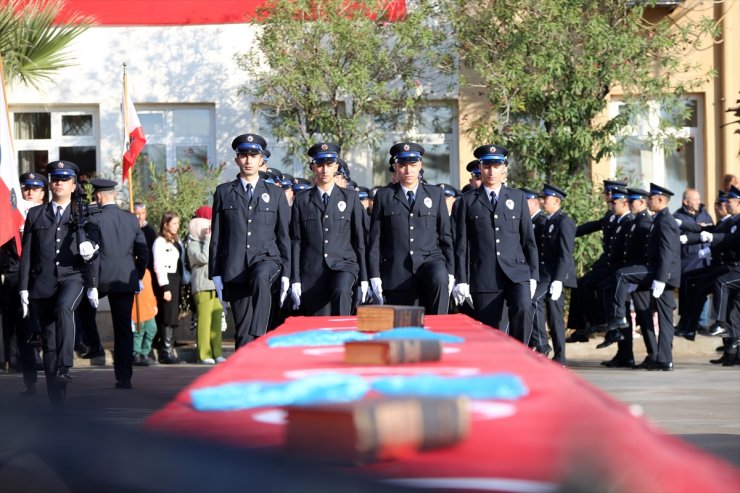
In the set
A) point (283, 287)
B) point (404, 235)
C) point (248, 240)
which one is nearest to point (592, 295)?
point (404, 235)

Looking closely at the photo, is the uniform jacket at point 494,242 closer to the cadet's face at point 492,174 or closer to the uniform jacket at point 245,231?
the cadet's face at point 492,174

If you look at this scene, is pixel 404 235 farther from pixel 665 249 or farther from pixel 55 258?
pixel 665 249

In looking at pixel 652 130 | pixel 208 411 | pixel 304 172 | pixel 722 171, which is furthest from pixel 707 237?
pixel 208 411

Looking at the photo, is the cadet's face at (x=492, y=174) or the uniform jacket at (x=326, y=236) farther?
the cadet's face at (x=492, y=174)

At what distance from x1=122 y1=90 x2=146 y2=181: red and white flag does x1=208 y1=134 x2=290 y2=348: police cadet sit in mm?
5716

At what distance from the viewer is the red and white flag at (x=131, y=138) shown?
53.3 ft

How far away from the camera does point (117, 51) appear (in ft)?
65.0

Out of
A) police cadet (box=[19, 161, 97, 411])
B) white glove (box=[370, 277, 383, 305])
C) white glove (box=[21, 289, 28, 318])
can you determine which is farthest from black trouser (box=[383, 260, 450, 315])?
white glove (box=[21, 289, 28, 318])

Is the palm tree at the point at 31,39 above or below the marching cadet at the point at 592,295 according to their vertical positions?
above

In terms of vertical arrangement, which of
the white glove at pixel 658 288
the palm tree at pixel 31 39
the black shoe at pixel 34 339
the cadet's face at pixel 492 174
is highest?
the palm tree at pixel 31 39

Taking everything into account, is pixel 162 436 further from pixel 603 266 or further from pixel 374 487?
pixel 603 266

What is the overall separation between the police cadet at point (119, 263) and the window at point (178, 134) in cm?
794

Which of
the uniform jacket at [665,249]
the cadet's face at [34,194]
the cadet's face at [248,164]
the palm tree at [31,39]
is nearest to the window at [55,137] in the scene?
the palm tree at [31,39]

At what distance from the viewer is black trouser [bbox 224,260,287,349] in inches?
400
